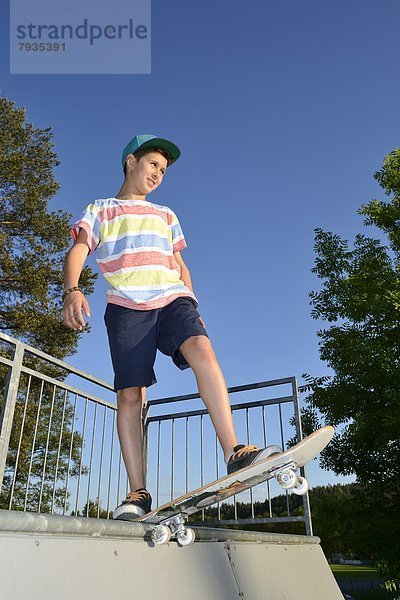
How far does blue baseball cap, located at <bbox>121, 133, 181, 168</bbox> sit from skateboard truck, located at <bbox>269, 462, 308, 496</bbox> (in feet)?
5.76

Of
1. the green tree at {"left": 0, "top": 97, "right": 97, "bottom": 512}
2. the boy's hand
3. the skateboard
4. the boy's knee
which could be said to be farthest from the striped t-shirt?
the green tree at {"left": 0, "top": 97, "right": 97, "bottom": 512}

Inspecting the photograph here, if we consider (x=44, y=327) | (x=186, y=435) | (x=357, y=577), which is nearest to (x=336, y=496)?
(x=186, y=435)

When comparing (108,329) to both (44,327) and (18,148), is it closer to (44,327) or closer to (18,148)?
(44,327)

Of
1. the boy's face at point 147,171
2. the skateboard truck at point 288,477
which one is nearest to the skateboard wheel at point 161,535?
the skateboard truck at point 288,477

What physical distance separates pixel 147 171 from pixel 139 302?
79 centimetres

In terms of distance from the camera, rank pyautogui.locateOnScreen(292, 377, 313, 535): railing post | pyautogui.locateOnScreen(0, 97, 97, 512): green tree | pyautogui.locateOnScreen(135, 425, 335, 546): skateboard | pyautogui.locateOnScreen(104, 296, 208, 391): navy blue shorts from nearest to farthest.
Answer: pyautogui.locateOnScreen(135, 425, 335, 546): skateboard
pyautogui.locateOnScreen(104, 296, 208, 391): navy blue shorts
pyautogui.locateOnScreen(292, 377, 313, 535): railing post
pyautogui.locateOnScreen(0, 97, 97, 512): green tree

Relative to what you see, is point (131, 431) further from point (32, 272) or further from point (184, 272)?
point (32, 272)

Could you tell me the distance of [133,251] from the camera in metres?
2.46

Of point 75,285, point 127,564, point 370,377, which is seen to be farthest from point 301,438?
point 370,377

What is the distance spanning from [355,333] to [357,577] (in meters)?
86.5

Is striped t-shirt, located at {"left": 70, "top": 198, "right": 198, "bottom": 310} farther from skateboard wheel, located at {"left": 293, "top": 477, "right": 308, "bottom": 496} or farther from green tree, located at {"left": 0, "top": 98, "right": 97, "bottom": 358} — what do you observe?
green tree, located at {"left": 0, "top": 98, "right": 97, "bottom": 358}

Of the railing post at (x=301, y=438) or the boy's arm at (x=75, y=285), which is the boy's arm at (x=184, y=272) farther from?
the railing post at (x=301, y=438)

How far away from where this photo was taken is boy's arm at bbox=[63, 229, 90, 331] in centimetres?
216

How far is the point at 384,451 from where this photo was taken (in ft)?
38.0
